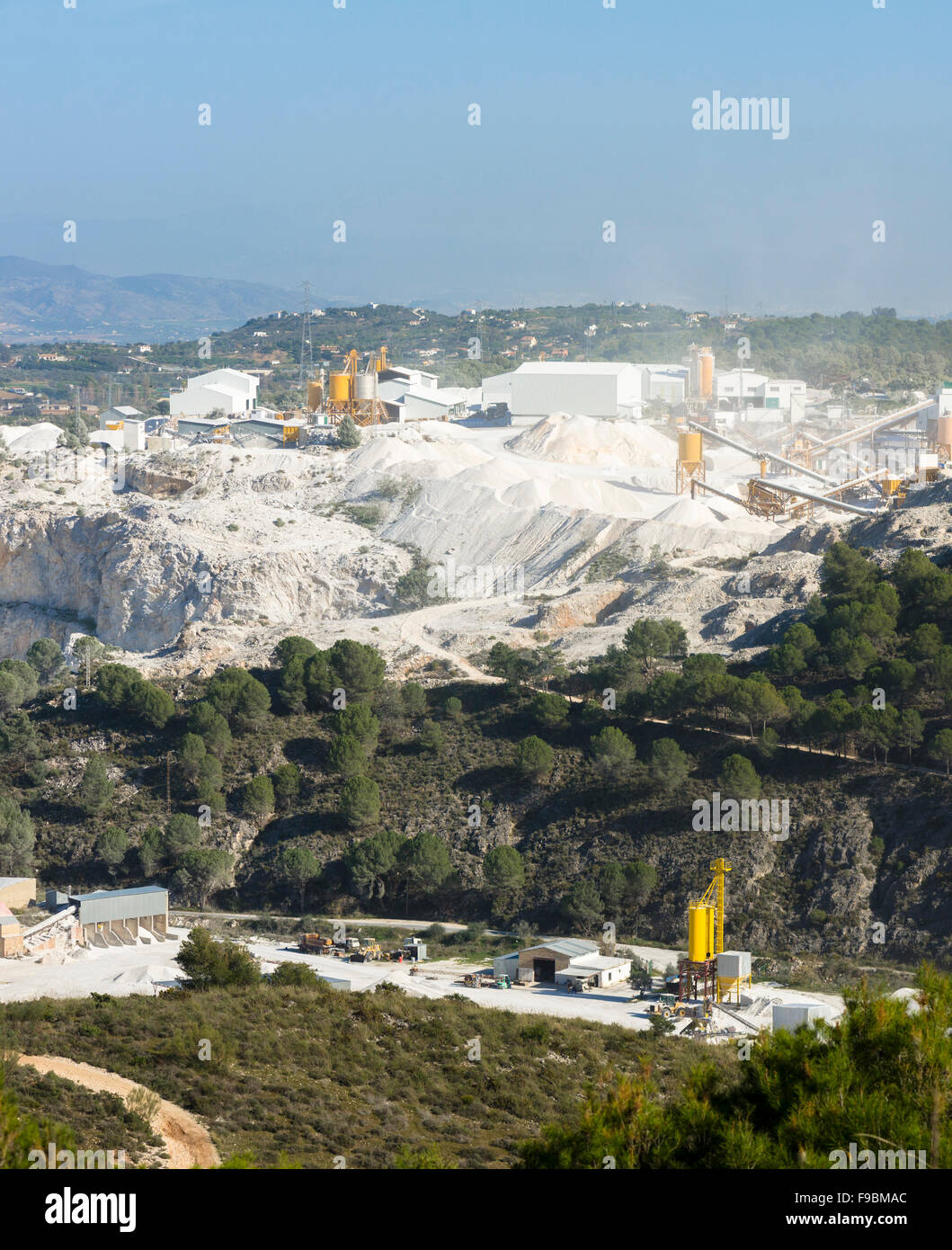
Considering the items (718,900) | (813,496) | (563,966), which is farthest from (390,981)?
(813,496)

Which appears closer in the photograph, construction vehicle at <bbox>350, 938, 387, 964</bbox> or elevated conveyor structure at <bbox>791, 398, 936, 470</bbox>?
construction vehicle at <bbox>350, 938, 387, 964</bbox>

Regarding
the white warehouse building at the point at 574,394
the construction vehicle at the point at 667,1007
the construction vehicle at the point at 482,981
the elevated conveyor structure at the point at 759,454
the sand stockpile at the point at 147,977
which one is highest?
the white warehouse building at the point at 574,394

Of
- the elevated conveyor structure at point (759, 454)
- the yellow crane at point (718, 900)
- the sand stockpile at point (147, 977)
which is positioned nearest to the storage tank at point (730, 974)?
the yellow crane at point (718, 900)

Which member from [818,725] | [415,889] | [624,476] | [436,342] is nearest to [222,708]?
[415,889]

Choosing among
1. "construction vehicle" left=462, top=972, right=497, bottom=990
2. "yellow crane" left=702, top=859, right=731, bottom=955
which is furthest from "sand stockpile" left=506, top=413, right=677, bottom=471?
"construction vehicle" left=462, top=972, right=497, bottom=990

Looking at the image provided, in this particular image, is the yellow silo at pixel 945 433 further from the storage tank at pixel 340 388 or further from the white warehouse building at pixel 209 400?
the white warehouse building at pixel 209 400

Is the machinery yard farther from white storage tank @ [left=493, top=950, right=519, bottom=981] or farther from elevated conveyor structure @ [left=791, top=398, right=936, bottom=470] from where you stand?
elevated conveyor structure @ [left=791, top=398, right=936, bottom=470]
